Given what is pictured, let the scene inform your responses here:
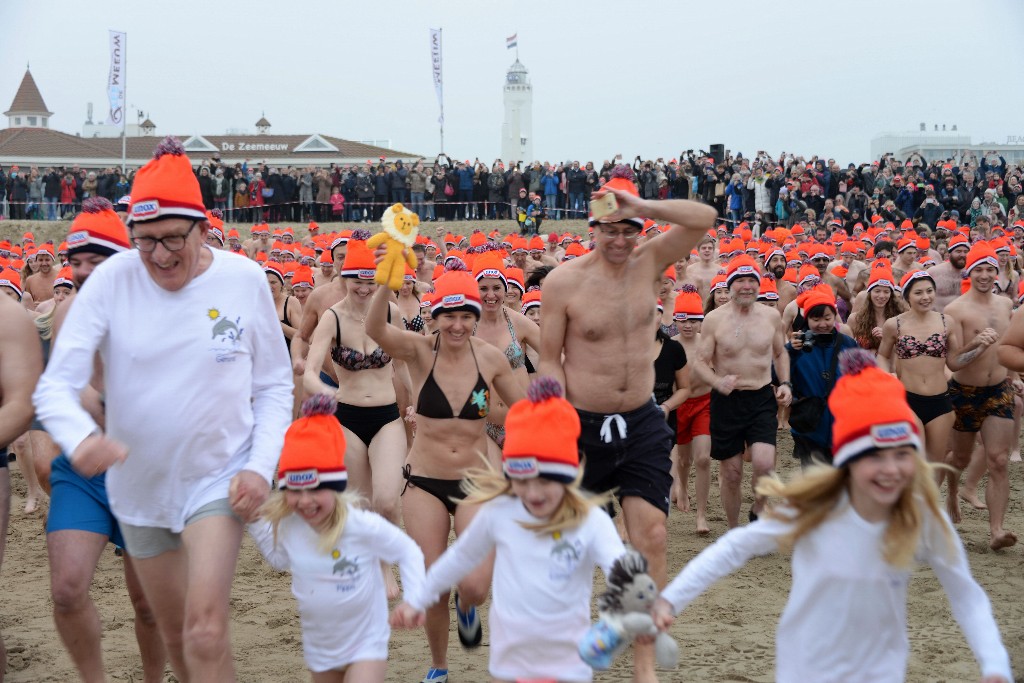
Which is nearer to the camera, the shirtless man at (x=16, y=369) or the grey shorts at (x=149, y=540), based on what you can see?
the grey shorts at (x=149, y=540)

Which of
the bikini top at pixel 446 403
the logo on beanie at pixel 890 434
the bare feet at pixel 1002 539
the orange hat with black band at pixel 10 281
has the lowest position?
the bare feet at pixel 1002 539

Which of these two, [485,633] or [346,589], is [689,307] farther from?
[346,589]

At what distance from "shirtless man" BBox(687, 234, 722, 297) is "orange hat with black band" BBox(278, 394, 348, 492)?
10.2 metres

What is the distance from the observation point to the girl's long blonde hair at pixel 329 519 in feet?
16.7

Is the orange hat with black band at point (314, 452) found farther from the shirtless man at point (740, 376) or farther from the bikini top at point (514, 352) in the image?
the shirtless man at point (740, 376)

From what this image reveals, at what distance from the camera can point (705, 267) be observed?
1521 cm

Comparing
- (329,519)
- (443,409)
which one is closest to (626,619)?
(329,519)

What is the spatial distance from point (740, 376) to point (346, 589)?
5445 millimetres

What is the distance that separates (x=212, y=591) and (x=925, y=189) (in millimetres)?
24218

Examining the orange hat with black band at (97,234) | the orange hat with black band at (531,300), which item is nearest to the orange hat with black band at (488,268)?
the orange hat with black band at (531,300)

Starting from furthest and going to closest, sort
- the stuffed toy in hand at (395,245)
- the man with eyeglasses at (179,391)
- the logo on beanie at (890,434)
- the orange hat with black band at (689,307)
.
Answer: the orange hat with black band at (689,307) < the stuffed toy in hand at (395,245) < the man with eyeglasses at (179,391) < the logo on beanie at (890,434)

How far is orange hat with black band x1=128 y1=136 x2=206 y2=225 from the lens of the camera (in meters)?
4.62

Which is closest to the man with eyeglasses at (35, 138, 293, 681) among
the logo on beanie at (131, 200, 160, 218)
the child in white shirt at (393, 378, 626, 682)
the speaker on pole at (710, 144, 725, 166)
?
the logo on beanie at (131, 200, 160, 218)

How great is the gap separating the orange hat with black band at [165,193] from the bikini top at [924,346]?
657cm
